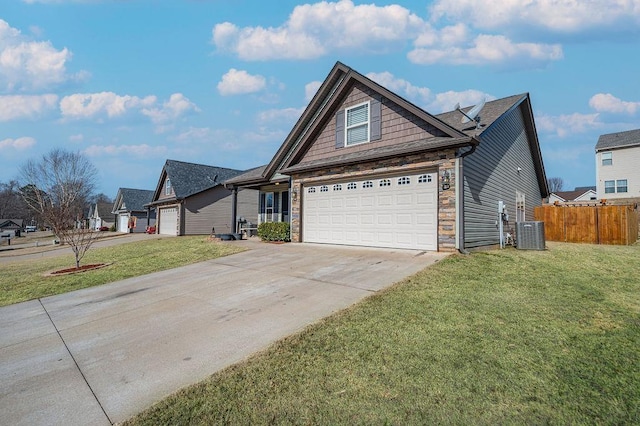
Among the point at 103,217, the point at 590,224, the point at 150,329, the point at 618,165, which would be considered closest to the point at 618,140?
the point at 618,165

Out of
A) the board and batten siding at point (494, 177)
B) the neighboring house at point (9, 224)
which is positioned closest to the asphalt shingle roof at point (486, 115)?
the board and batten siding at point (494, 177)

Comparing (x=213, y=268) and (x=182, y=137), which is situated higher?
(x=182, y=137)

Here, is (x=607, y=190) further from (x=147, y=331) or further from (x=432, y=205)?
(x=147, y=331)

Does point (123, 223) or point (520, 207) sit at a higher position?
point (520, 207)

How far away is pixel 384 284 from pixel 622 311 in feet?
11.5

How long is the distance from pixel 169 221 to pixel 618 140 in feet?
130

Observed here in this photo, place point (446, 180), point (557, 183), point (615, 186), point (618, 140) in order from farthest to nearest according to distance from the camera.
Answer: point (557, 183), point (618, 140), point (615, 186), point (446, 180)

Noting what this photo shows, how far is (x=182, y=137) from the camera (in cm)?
3247

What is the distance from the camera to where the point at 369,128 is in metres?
11.6

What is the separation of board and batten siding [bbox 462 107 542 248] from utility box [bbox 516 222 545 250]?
86cm

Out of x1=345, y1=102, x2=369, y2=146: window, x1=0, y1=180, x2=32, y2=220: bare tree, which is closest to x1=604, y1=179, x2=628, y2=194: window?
x1=345, y1=102, x2=369, y2=146: window

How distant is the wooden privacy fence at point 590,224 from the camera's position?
44.2 ft

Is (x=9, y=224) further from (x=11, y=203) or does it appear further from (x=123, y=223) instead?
(x=123, y=223)

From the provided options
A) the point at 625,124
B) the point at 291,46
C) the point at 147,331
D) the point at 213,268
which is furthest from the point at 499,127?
the point at 625,124
